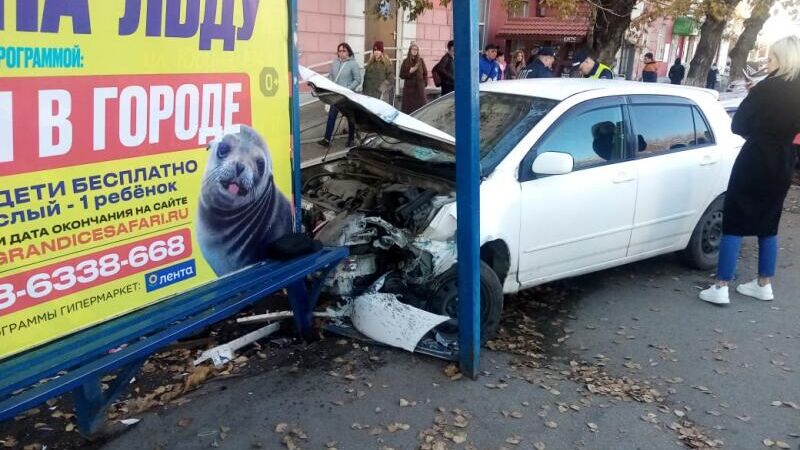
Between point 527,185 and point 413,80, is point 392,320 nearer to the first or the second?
point 527,185

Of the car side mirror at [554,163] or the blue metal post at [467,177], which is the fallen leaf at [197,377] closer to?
the blue metal post at [467,177]

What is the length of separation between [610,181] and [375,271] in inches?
73.8

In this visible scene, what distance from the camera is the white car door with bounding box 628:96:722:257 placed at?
4980 millimetres

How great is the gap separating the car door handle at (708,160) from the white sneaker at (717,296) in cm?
104

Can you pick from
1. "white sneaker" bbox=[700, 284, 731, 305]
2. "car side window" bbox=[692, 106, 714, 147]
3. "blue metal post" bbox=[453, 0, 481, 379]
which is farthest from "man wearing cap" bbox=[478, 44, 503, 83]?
"blue metal post" bbox=[453, 0, 481, 379]

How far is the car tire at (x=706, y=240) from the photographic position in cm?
563

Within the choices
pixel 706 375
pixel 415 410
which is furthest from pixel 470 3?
pixel 706 375

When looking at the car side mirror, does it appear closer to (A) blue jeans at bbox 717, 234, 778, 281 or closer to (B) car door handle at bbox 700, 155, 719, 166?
(A) blue jeans at bbox 717, 234, 778, 281

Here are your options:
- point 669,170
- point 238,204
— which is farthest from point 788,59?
point 238,204

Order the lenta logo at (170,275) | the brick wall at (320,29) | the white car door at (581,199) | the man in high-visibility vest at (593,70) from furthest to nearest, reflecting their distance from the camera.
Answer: the brick wall at (320,29) < the man in high-visibility vest at (593,70) < the white car door at (581,199) < the lenta logo at (170,275)

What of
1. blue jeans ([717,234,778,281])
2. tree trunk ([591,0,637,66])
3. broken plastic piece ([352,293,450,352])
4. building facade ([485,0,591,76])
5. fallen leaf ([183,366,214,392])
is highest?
building facade ([485,0,591,76])

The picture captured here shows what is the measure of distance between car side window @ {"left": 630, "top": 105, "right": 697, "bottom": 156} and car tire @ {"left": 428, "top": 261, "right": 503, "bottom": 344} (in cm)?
178

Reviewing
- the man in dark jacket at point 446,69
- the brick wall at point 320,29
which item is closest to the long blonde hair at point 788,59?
the man in dark jacket at point 446,69

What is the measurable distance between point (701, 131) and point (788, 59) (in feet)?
3.16
